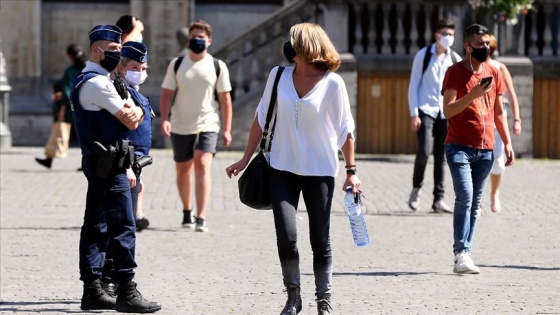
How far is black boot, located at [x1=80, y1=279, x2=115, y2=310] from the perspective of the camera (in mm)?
10086

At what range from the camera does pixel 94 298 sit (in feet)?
33.1

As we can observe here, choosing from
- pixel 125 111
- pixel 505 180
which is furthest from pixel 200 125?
pixel 505 180

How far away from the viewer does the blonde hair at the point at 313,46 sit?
9305 mm

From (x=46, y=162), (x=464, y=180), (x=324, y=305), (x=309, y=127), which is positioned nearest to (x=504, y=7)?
(x=46, y=162)

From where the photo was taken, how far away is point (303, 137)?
9.39m

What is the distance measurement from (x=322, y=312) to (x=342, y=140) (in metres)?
0.98

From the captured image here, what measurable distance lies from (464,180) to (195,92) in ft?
12.4

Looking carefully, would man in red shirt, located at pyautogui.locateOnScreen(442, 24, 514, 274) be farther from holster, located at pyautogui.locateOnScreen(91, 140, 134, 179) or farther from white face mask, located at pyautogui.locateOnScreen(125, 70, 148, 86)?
holster, located at pyautogui.locateOnScreen(91, 140, 134, 179)

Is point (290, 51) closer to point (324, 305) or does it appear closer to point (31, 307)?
point (324, 305)

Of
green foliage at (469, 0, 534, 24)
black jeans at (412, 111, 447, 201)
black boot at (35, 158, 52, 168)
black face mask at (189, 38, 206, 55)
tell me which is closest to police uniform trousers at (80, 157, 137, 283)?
black face mask at (189, 38, 206, 55)

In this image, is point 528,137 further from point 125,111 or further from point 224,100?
point 125,111

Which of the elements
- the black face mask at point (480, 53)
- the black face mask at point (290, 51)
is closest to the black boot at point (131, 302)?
the black face mask at point (290, 51)

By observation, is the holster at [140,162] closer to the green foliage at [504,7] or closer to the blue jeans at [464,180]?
the blue jeans at [464,180]

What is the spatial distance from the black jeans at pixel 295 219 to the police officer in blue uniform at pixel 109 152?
3.31 feet
